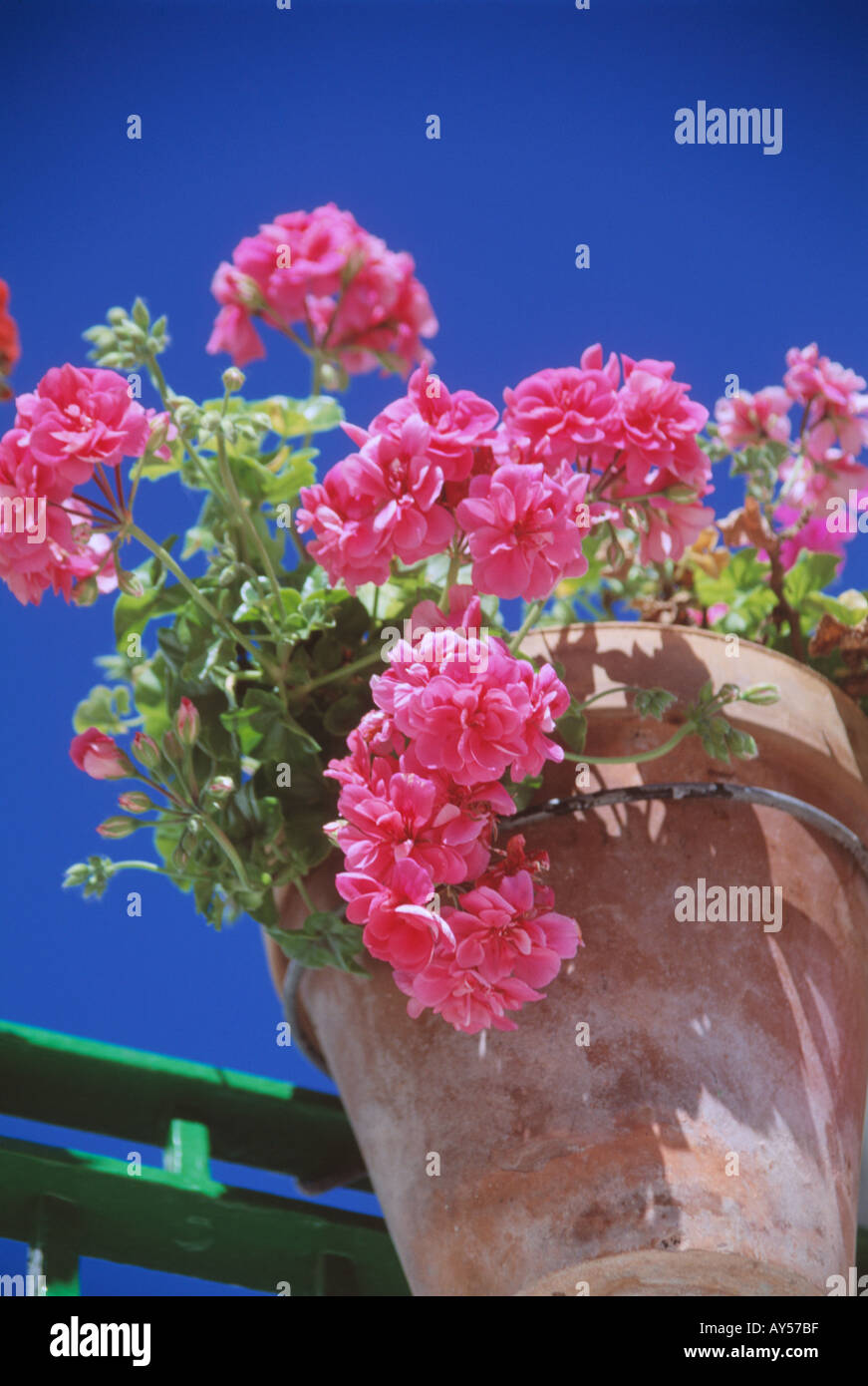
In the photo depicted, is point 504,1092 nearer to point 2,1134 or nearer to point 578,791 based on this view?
point 578,791

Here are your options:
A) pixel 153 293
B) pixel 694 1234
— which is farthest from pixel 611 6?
pixel 694 1234

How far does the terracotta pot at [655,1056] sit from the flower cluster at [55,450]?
28cm

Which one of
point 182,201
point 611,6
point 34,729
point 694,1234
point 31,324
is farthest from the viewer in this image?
point 611,6

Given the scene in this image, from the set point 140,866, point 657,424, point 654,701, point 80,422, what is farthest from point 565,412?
point 140,866

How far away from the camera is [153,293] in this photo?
1581 mm

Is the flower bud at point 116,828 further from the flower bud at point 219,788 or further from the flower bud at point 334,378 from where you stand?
the flower bud at point 334,378

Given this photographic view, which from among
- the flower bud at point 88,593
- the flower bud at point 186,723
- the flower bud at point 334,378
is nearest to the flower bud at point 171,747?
the flower bud at point 186,723

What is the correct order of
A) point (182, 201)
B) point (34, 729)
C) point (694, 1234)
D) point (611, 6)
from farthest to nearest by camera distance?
point (611, 6), point (182, 201), point (34, 729), point (694, 1234)

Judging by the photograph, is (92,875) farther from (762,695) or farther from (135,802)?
(762,695)

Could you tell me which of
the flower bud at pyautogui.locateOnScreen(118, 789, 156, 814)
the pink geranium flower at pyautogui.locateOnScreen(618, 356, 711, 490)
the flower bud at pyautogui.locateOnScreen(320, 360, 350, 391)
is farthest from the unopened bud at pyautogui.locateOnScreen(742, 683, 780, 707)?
the flower bud at pyautogui.locateOnScreen(320, 360, 350, 391)

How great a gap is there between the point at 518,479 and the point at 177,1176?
20.0 inches

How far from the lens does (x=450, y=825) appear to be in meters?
0.69

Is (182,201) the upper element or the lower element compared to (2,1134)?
upper

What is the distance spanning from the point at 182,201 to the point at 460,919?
128 centimetres
